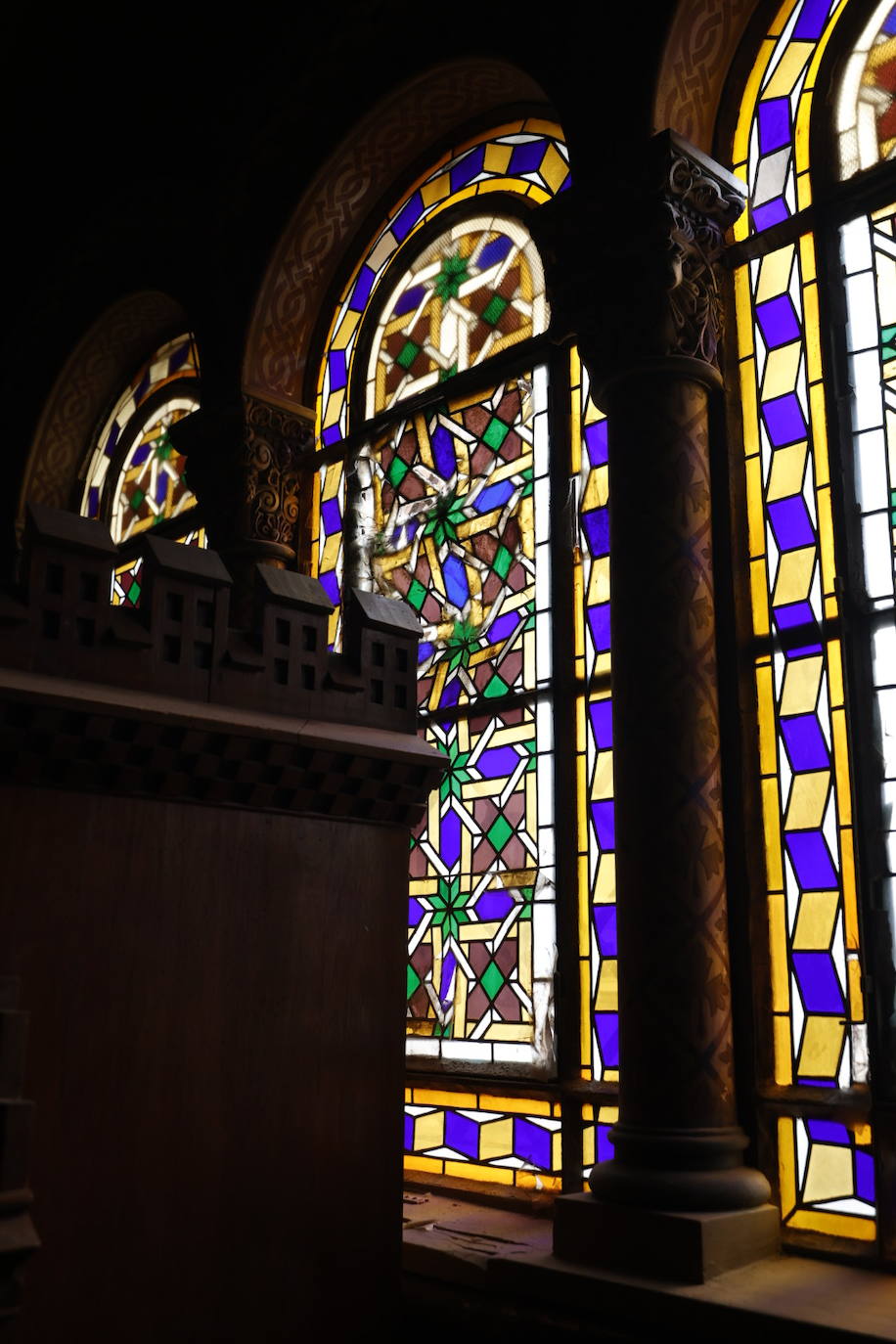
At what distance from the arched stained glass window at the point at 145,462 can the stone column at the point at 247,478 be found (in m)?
0.93

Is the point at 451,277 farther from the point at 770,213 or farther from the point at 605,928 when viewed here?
the point at 605,928

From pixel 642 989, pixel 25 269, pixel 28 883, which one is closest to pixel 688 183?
pixel 642 989

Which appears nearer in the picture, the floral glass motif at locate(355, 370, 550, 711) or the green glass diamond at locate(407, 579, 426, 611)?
the floral glass motif at locate(355, 370, 550, 711)

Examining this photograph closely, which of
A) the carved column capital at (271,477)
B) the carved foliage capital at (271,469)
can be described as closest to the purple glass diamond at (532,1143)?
the carved column capital at (271,477)

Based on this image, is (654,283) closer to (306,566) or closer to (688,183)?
(688,183)

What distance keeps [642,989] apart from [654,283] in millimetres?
2166

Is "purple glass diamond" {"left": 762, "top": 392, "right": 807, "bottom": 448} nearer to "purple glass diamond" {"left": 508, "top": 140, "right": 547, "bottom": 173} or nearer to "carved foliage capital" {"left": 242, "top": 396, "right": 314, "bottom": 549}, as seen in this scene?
"purple glass diamond" {"left": 508, "top": 140, "right": 547, "bottom": 173}

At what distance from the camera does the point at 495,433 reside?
4965mm

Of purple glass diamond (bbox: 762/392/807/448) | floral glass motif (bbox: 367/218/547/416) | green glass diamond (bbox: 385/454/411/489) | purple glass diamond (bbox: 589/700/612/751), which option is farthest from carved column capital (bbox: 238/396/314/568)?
purple glass diamond (bbox: 762/392/807/448)

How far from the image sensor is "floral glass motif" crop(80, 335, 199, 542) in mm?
7145

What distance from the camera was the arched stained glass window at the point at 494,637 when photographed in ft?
13.6

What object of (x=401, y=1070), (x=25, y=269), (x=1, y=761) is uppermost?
(x=25, y=269)

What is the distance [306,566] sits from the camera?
582 cm

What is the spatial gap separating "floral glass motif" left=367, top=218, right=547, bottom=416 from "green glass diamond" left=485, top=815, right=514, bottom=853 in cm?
197
